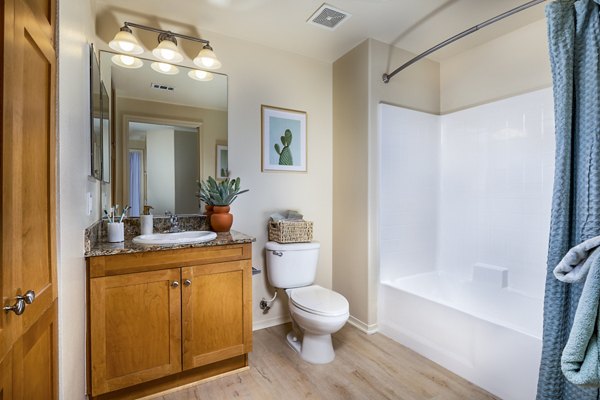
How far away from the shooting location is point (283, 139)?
269 cm

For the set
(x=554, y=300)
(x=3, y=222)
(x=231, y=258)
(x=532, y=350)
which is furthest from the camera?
(x=231, y=258)

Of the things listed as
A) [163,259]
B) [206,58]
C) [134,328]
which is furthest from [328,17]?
[134,328]

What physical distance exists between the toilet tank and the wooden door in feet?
4.94

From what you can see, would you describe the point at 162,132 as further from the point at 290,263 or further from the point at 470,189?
the point at 470,189

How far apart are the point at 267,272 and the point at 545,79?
253 cm

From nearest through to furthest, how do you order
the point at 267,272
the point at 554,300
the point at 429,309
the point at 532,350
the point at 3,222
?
1. the point at 3,222
2. the point at 554,300
3. the point at 532,350
4. the point at 429,309
5. the point at 267,272

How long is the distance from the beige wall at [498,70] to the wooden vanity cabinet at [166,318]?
7.70ft

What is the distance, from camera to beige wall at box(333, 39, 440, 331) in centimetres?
254

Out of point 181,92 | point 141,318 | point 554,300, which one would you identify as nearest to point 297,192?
point 181,92

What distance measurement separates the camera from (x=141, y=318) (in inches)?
66.4

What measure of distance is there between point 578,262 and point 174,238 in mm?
2024

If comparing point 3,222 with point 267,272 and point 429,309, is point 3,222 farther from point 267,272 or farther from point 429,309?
point 429,309

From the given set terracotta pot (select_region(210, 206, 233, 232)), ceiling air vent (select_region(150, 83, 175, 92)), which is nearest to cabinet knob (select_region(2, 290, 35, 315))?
terracotta pot (select_region(210, 206, 233, 232))

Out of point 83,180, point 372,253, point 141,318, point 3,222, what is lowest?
point 141,318
